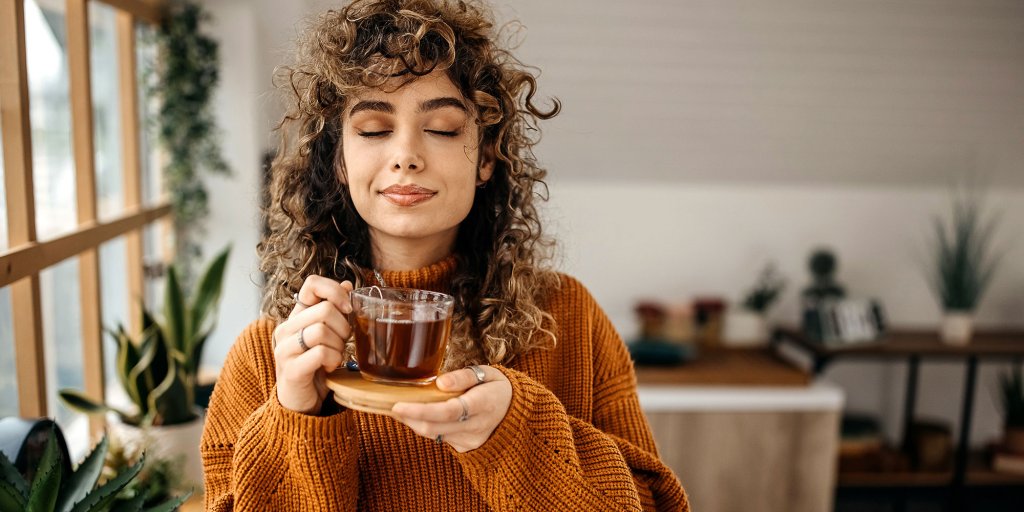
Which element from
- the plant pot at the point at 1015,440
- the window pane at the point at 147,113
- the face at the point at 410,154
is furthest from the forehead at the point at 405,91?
the plant pot at the point at 1015,440

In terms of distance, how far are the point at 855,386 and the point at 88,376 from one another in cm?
342

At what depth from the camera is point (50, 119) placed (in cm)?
210

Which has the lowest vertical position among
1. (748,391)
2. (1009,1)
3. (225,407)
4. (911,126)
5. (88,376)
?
(748,391)

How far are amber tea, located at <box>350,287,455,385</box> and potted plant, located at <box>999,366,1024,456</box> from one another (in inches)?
141

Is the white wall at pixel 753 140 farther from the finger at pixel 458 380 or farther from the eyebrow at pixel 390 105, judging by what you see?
the finger at pixel 458 380

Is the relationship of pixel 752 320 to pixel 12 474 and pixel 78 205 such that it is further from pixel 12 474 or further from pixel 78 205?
pixel 12 474

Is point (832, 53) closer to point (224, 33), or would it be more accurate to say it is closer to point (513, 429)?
point (224, 33)

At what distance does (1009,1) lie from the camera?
3.21 metres

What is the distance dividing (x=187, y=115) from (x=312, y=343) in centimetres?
242

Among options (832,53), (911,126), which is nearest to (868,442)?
(911,126)

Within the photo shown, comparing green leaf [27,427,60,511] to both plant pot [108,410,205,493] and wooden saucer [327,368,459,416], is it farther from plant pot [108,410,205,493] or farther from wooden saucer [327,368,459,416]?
plant pot [108,410,205,493]

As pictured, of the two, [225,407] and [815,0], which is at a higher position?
[815,0]

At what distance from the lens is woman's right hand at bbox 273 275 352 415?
90 cm

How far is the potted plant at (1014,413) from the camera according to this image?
3.56m
